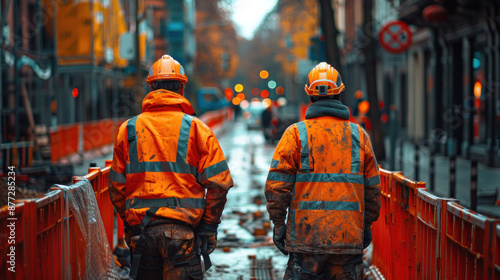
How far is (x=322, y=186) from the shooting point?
4.42m

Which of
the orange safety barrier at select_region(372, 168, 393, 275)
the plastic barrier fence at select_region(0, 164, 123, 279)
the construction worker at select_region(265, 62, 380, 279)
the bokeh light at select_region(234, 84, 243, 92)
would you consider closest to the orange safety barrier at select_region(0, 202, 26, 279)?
the plastic barrier fence at select_region(0, 164, 123, 279)

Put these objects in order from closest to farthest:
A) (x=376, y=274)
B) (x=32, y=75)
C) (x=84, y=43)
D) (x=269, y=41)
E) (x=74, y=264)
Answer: (x=74, y=264) → (x=376, y=274) → (x=32, y=75) → (x=84, y=43) → (x=269, y=41)

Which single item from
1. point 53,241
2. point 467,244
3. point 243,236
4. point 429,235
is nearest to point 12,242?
point 53,241

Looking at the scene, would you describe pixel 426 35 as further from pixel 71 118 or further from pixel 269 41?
pixel 269 41

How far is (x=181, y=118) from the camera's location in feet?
14.7

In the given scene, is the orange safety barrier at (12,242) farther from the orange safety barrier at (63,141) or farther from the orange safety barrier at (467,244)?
the orange safety barrier at (63,141)

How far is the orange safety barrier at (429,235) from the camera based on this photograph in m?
→ 4.62

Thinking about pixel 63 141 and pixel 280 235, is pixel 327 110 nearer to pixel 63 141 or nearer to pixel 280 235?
pixel 280 235

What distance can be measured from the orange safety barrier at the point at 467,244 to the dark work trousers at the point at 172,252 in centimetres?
159

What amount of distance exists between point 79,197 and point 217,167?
4.51 feet

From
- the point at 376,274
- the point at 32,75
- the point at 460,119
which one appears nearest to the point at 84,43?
the point at 32,75

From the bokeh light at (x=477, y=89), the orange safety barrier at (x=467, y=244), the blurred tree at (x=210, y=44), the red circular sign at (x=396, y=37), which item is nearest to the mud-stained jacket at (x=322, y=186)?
the orange safety barrier at (x=467, y=244)

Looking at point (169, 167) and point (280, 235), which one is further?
point (280, 235)

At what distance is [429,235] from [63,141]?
51.8 feet
